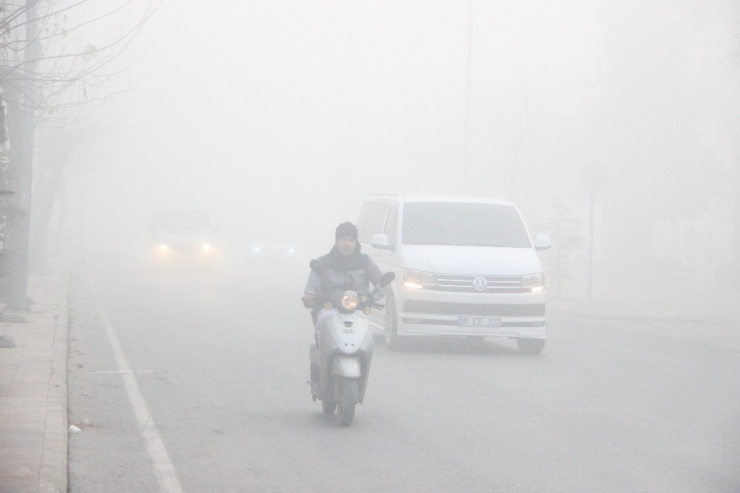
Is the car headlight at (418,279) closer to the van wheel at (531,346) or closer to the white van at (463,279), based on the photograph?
the white van at (463,279)

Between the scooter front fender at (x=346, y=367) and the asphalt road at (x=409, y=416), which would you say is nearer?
the asphalt road at (x=409, y=416)

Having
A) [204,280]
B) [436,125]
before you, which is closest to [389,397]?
[204,280]

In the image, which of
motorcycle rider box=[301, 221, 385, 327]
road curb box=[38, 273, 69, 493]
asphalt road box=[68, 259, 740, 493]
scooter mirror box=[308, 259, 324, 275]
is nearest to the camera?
road curb box=[38, 273, 69, 493]

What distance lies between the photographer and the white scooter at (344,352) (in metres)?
8.70

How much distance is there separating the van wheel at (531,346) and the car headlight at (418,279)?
1591mm

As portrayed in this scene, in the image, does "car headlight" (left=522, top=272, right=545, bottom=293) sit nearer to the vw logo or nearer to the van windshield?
the vw logo

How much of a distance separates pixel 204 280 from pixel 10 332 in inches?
683

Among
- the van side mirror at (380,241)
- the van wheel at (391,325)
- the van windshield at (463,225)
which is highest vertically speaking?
the van windshield at (463,225)

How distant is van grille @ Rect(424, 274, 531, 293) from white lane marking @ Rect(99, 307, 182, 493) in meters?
4.08

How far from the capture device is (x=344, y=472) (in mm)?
7227

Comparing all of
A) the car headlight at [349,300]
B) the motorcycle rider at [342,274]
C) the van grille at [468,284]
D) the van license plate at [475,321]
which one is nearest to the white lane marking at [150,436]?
the motorcycle rider at [342,274]

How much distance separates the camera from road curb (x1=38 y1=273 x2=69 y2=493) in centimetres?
666

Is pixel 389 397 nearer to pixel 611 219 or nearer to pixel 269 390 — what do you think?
pixel 269 390

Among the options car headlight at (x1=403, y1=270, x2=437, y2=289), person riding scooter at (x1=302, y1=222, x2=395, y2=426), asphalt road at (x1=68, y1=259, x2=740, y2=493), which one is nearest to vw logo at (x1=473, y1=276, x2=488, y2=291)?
car headlight at (x1=403, y1=270, x2=437, y2=289)
